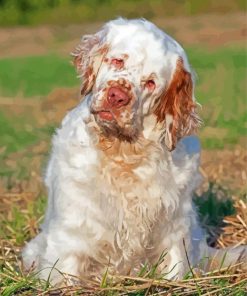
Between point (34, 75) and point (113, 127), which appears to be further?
point (34, 75)

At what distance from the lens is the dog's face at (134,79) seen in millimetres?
5527

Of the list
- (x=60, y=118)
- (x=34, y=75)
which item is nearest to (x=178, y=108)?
(x=60, y=118)

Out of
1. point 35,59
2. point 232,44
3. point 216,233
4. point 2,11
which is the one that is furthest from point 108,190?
point 2,11

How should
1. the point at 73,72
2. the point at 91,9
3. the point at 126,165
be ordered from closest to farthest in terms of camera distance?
the point at 126,165 → the point at 73,72 → the point at 91,9

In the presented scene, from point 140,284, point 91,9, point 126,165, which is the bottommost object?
point 91,9

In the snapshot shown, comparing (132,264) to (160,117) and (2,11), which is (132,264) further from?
(2,11)

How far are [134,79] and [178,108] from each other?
0.35 metres

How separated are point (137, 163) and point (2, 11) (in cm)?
2849

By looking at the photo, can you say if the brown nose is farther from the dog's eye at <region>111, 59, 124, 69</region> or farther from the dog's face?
the dog's eye at <region>111, 59, 124, 69</region>

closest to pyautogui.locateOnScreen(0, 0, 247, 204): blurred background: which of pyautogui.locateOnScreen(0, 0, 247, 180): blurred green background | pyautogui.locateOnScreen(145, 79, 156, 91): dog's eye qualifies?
pyautogui.locateOnScreen(0, 0, 247, 180): blurred green background

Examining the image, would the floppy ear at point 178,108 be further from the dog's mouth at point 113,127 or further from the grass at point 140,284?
the grass at point 140,284

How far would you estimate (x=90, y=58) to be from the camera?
5.83m

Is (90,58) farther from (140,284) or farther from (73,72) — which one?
(73,72)

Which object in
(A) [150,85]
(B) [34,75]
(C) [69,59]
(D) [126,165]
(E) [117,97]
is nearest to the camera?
(E) [117,97]
